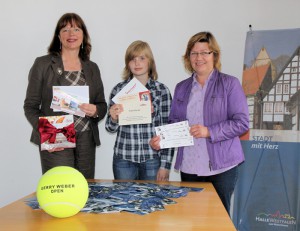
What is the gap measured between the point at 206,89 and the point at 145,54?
0.52 metres

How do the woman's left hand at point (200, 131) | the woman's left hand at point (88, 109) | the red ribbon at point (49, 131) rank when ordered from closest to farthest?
the woman's left hand at point (200, 131), the red ribbon at point (49, 131), the woman's left hand at point (88, 109)

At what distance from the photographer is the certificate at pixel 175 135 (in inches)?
84.0

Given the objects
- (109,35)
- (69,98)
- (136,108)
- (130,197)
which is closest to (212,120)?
(136,108)

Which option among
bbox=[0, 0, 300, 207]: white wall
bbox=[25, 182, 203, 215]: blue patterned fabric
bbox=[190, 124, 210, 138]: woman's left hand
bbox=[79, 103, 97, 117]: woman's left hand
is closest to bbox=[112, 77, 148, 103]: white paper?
bbox=[79, 103, 97, 117]: woman's left hand

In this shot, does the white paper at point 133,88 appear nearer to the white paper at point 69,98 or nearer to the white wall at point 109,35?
the white paper at point 69,98

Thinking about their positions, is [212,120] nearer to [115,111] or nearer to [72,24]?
[115,111]

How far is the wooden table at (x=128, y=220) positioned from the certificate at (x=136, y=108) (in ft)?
2.84

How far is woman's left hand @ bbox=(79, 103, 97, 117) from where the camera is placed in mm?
2305

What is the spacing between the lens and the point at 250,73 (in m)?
3.08

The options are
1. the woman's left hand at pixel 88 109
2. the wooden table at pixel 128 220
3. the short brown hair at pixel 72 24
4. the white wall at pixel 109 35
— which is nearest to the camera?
the wooden table at pixel 128 220

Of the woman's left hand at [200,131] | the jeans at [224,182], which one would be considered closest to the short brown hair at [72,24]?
the woman's left hand at [200,131]

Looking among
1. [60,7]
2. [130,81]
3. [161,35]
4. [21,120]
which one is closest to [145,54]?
[130,81]

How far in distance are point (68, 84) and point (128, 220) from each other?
131 centimetres

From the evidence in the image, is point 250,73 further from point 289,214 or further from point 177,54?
point 289,214
